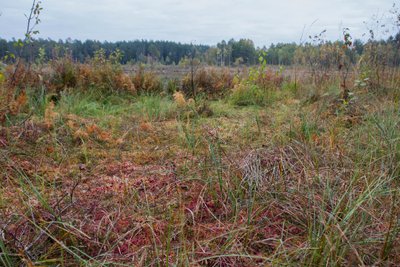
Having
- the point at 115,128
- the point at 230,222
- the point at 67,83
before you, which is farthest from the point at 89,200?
the point at 67,83

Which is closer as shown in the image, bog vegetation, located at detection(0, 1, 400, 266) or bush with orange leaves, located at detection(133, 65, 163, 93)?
bog vegetation, located at detection(0, 1, 400, 266)

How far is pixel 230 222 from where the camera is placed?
5.12ft

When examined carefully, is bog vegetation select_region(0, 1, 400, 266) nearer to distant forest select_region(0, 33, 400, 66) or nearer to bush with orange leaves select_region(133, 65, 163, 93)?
distant forest select_region(0, 33, 400, 66)

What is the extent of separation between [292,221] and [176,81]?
5.53 meters

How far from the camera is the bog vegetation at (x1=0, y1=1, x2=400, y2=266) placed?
49.1 inches

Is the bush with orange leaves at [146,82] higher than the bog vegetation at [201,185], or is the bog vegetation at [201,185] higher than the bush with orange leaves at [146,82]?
the bush with orange leaves at [146,82]

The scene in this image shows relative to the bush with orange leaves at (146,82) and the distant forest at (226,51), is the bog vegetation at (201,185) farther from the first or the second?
the bush with orange leaves at (146,82)

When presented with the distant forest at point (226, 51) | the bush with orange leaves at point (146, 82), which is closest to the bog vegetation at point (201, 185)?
the distant forest at point (226, 51)

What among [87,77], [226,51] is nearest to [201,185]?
[87,77]

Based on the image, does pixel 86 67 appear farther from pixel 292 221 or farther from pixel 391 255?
pixel 391 255

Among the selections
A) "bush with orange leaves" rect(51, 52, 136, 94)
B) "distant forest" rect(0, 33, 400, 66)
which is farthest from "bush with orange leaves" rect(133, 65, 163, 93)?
"distant forest" rect(0, 33, 400, 66)

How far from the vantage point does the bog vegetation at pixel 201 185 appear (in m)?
1.25

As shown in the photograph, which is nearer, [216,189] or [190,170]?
[216,189]

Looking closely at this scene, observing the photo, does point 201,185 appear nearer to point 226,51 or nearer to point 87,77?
point 87,77
